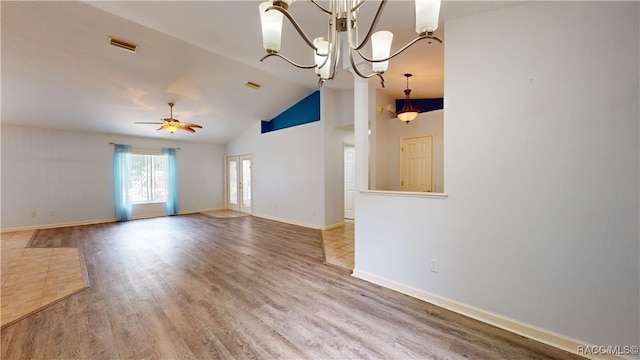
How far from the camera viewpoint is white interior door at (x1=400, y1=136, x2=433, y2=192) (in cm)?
481

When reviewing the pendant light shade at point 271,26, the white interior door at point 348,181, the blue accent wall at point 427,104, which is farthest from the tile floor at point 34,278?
the blue accent wall at point 427,104

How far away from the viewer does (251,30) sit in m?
2.91

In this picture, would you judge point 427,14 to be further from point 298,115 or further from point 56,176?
point 56,176

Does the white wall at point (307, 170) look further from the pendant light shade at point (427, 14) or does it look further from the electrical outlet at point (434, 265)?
the pendant light shade at point (427, 14)

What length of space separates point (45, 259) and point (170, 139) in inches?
176

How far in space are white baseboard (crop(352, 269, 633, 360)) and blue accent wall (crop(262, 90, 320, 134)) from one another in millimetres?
4103

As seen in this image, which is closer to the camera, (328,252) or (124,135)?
(328,252)

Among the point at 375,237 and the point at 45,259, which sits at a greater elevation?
the point at 375,237

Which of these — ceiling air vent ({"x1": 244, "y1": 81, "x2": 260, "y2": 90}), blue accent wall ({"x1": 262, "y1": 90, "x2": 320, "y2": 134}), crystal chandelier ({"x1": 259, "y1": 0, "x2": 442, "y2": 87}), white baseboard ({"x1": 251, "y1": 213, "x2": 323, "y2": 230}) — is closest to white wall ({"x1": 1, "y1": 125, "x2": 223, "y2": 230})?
blue accent wall ({"x1": 262, "y1": 90, "x2": 320, "y2": 134})

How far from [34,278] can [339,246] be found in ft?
13.3

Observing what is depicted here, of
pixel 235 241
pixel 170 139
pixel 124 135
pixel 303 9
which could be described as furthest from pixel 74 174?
pixel 303 9

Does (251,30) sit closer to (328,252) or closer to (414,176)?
(328,252)

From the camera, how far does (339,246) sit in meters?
4.14

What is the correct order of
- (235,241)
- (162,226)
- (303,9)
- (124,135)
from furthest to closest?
(124,135) → (162,226) → (235,241) → (303,9)
